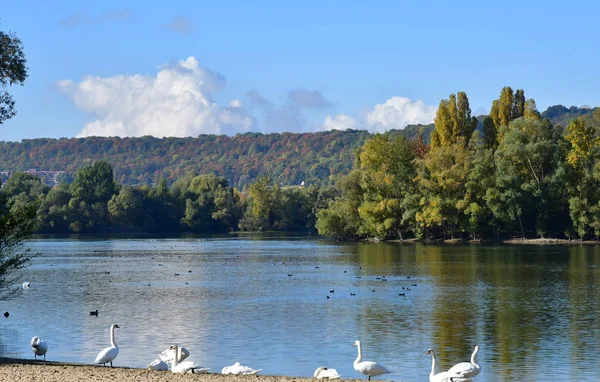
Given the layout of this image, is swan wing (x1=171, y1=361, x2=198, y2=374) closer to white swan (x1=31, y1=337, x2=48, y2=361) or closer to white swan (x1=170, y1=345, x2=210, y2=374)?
white swan (x1=170, y1=345, x2=210, y2=374)

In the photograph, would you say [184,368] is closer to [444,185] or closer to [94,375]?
[94,375]

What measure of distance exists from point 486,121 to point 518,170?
12099mm

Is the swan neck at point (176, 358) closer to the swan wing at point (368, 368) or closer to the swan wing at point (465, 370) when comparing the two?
the swan wing at point (368, 368)

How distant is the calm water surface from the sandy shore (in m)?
3.43

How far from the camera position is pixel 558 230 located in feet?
336

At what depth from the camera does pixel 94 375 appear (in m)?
20.8

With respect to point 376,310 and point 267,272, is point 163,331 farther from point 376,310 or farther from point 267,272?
point 267,272

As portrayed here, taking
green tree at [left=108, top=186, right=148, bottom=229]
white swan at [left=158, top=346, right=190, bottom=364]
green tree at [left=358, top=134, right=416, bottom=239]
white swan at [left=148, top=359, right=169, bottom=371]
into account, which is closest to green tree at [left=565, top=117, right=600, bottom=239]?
green tree at [left=358, top=134, right=416, bottom=239]

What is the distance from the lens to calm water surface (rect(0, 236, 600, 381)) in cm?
2673

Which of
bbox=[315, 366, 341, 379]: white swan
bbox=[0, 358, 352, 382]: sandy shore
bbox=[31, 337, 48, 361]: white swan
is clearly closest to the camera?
bbox=[0, 358, 352, 382]: sandy shore

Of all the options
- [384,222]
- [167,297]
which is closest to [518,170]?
[384,222]

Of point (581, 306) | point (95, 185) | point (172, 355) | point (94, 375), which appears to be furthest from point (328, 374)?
point (95, 185)

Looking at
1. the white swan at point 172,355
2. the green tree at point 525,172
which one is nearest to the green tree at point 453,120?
the green tree at point 525,172

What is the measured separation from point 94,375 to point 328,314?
18.1 m
